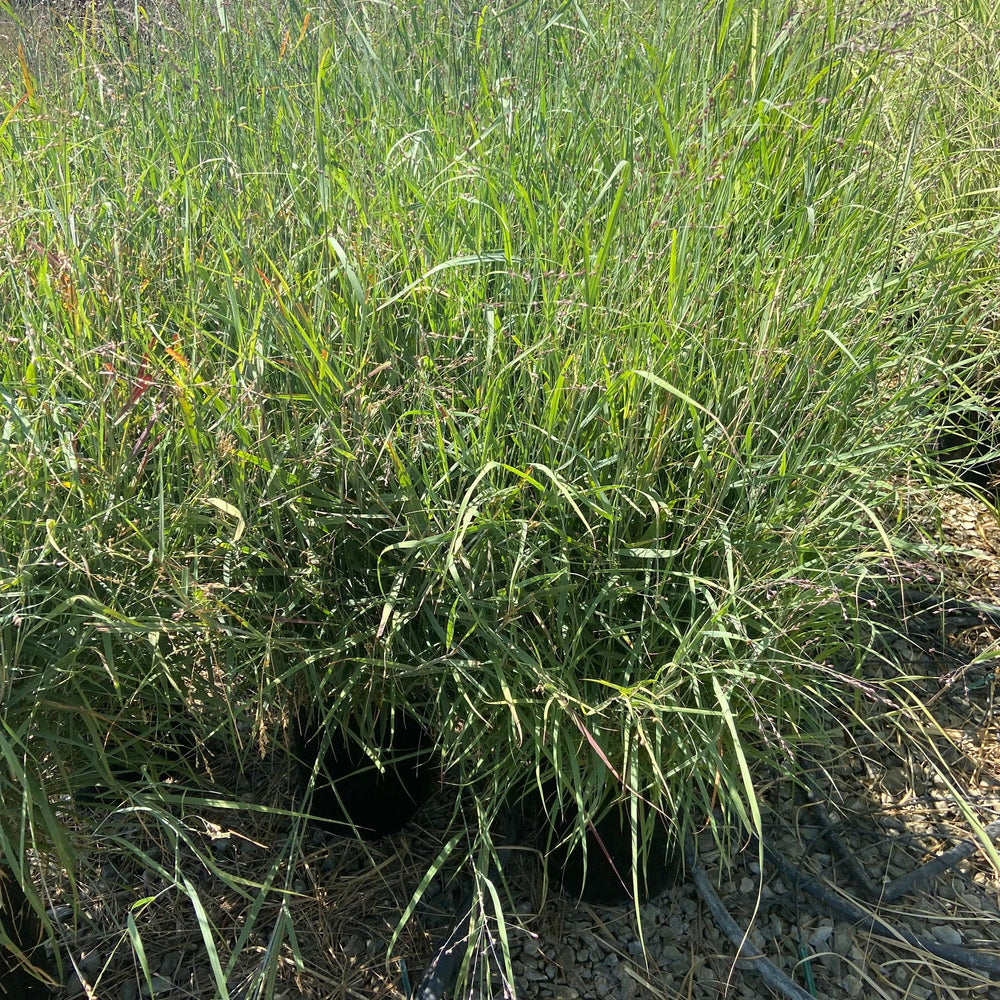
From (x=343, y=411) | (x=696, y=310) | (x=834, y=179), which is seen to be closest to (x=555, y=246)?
(x=696, y=310)

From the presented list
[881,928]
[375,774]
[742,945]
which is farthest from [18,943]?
[881,928]

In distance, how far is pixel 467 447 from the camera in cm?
140

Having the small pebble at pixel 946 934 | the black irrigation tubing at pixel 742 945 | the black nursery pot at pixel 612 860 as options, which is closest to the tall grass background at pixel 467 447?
the black nursery pot at pixel 612 860

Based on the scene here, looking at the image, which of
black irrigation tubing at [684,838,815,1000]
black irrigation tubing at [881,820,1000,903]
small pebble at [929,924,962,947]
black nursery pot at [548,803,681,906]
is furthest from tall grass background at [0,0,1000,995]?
small pebble at [929,924,962,947]

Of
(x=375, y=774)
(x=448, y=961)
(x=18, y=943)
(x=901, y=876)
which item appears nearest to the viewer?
(x=18, y=943)

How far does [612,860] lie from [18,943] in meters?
0.91

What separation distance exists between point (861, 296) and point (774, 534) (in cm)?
45

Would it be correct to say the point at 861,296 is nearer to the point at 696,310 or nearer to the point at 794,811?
the point at 696,310

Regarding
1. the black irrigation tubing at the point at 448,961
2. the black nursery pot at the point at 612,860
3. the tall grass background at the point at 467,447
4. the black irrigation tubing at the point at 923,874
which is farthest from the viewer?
the black irrigation tubing at the point at 923,874

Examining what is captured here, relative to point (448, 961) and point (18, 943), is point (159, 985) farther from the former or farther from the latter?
point (448, 961)

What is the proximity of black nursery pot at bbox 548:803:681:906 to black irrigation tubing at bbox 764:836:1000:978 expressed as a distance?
22 cm

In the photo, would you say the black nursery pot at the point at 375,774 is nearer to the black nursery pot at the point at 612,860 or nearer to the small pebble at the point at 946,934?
the black nursery pot at the point at 612,860

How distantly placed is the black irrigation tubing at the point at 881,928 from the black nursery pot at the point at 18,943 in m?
1.24

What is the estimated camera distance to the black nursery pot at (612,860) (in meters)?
1.55
